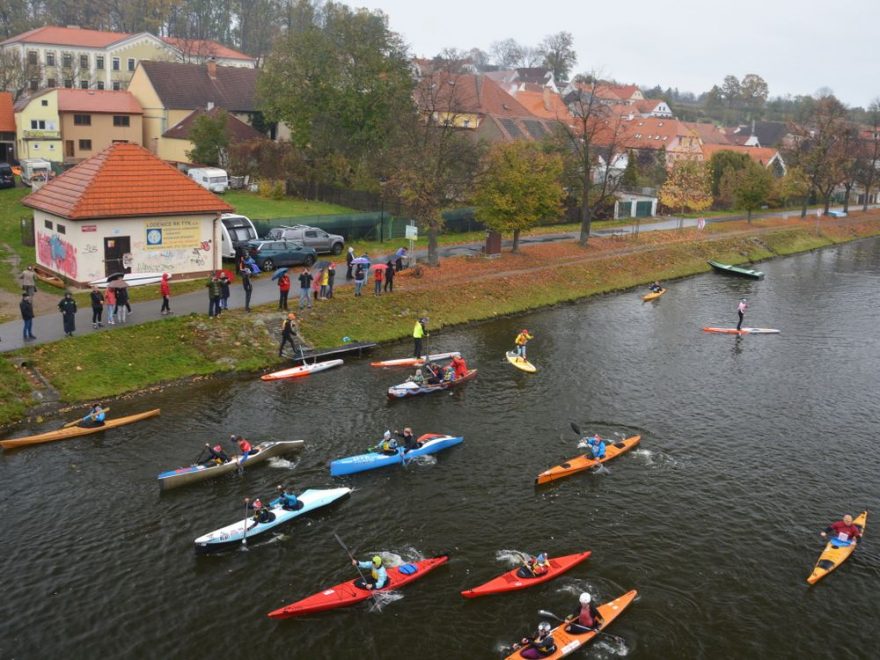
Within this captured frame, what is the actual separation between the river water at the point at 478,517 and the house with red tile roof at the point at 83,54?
290ft

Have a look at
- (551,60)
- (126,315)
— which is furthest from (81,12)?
(126,315)

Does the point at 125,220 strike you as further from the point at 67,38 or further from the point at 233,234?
the point at 67,38

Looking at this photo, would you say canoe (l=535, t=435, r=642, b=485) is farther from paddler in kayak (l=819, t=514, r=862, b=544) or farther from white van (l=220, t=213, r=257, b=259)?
white van (l=220, t=213, r=257, b=259)

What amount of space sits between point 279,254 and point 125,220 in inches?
373

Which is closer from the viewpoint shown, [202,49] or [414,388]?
[414,388]

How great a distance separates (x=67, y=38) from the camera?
104m

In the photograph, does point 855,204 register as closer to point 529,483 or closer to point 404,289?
point 404,289

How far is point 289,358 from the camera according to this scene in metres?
36.3

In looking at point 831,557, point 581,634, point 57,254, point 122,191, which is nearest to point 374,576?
point 581,634

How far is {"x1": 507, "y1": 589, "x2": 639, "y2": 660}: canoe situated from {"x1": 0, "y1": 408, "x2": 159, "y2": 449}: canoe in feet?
59.2

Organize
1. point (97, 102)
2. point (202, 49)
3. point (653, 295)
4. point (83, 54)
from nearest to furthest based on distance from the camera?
point (653, 295), point (97, 102), point (83, 54), point (202, 49)

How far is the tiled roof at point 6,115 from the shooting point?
77.9m

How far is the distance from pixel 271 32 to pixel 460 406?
133 meters

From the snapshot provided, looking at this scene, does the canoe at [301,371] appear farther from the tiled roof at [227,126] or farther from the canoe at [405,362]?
the tiled roof at [227,126]
